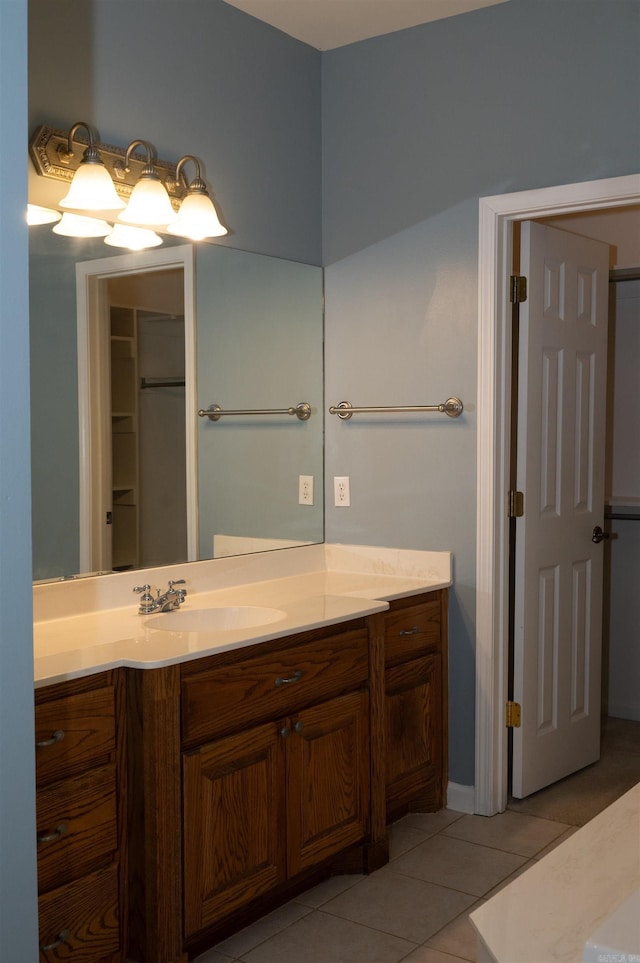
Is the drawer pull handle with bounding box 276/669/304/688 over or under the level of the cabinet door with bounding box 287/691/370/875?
over

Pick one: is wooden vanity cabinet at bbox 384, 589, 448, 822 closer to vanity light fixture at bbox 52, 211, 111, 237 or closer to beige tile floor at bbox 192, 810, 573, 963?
beige tile floor at bbox 192, 810, 573, 963

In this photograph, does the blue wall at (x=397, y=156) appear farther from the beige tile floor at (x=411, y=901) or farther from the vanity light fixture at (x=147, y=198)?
the beige tile floor at (x=411, y=901)

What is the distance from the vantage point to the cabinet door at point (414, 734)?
3.07 metres

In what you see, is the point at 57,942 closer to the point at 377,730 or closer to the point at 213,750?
the point at 213,750

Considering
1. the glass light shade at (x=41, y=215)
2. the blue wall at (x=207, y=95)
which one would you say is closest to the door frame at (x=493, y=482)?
the blue wall at (x=207, y=95)

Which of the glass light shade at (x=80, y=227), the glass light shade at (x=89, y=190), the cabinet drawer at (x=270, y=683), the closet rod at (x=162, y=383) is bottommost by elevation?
the cabinet drawer at (x=270, y=683)

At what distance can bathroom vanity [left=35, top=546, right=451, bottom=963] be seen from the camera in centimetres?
210

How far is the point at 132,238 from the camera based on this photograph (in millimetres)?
2766

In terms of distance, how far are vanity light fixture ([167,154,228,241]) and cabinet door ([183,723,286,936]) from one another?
147 cm

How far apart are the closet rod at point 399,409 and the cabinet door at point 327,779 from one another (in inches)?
40.4

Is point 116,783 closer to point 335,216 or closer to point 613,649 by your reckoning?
point 335,216

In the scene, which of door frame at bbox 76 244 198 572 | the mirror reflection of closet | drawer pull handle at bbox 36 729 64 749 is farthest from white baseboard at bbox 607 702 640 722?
drawer pull handle at bbox 36 729 64 749

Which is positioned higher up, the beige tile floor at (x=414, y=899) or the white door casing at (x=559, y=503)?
the white door casing at (x=559, y=503)

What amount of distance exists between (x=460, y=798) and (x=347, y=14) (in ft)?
8.93
